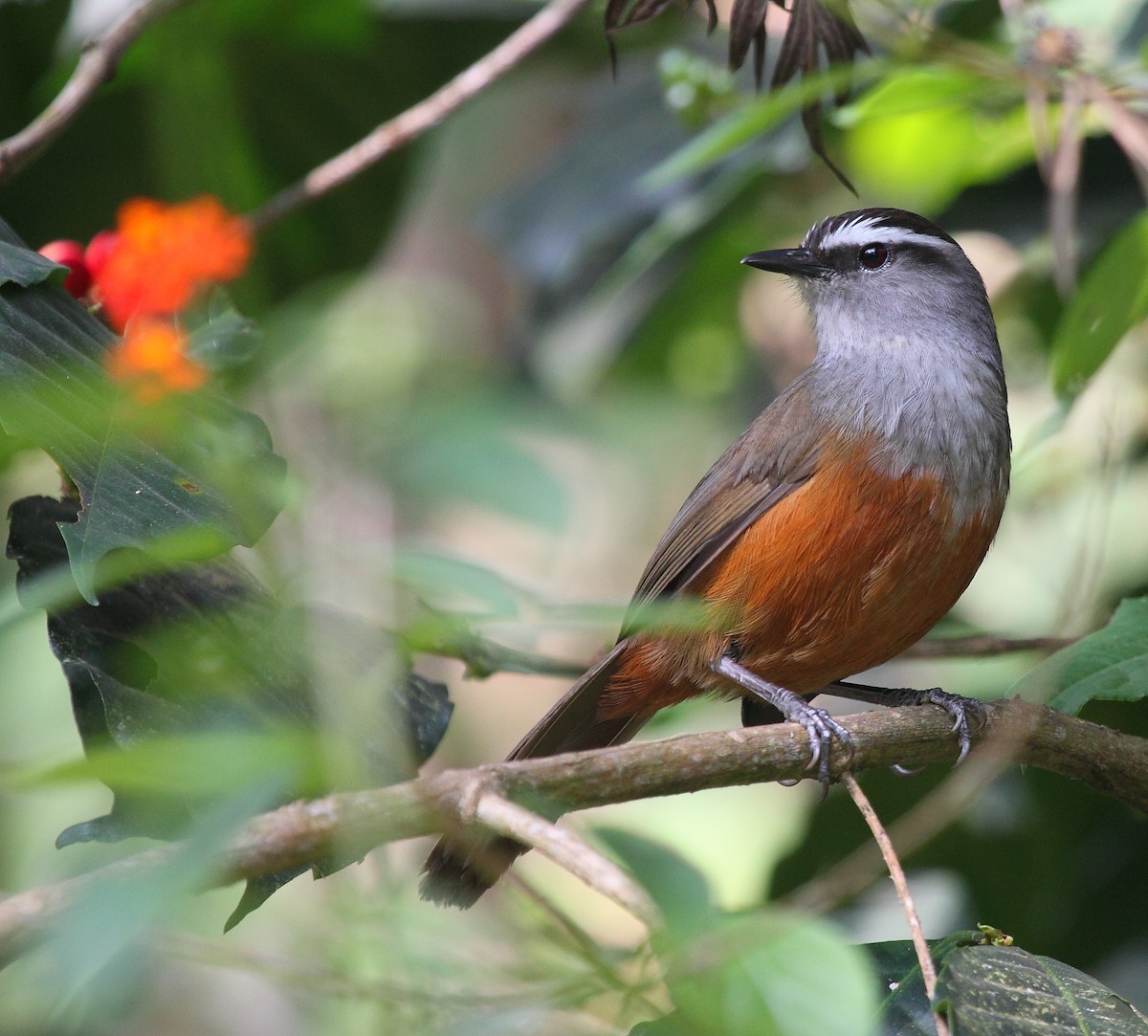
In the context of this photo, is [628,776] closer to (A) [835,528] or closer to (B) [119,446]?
(B) [119,446]

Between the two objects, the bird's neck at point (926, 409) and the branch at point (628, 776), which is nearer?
the branch at point (628, 776)

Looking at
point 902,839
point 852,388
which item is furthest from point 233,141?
point 852,388

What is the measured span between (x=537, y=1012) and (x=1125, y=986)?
337cm

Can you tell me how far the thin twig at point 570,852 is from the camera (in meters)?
1.32

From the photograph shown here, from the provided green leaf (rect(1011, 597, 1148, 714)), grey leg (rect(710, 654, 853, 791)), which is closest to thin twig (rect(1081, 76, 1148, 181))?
green leaf (rect(1011, 597, 1148, 714))

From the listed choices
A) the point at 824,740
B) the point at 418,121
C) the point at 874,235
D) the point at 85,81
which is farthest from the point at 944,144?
the point at 85,81

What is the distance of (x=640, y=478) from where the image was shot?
1262mm

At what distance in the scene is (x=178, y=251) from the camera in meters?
1.74

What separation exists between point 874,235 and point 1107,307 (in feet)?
4.14

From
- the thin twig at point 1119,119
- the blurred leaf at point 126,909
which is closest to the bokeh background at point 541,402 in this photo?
the blurred leaf at point 126,909

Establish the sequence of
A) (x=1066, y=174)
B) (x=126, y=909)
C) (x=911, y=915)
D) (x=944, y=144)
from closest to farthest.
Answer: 1. (x=126, y=909)
2. (x=911, y=915)
3. (x=1066, y=174)
4. (x=944, y=144)

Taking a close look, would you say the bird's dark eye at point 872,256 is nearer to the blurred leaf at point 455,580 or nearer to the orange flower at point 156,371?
the orange flower at point 156,371

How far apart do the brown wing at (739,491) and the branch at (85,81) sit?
6.04 ft

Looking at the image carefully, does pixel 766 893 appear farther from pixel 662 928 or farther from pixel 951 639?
pixel 662 928
